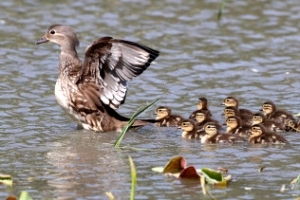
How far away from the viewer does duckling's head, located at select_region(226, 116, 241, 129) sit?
28.9 ft

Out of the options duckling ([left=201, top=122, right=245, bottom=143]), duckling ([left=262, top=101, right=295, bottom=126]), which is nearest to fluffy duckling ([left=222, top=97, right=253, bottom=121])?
duckling ([left=262, top=101, right=295, bottom=126])

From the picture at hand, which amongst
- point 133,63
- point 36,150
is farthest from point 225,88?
point 36,150

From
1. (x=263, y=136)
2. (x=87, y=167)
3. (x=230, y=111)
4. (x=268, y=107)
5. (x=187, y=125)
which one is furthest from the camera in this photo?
(x=268, y=107)

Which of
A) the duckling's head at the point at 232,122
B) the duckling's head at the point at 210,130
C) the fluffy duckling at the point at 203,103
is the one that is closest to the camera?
the duckling's head at the point at 210,130

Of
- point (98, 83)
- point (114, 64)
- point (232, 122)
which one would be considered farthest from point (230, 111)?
point (98, 83)

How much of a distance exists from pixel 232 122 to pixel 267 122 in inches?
12.8

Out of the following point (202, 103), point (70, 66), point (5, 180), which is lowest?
point (5, 180)

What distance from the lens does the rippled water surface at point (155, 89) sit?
692 cm

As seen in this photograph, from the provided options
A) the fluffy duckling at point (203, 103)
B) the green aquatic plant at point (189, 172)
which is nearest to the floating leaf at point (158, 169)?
the green aquatic plant at point (189, 172)

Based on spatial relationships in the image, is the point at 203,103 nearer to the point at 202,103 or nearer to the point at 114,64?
the point at 202,103

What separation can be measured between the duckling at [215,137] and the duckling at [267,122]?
0.50 meters

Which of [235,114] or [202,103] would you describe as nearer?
[235,114]

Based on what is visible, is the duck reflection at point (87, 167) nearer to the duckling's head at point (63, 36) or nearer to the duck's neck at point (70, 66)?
the duck's neck at point (70, 66)

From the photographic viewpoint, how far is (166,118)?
9070 millimetres
